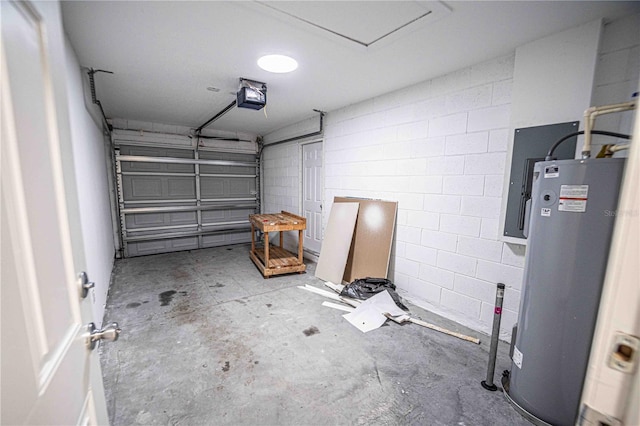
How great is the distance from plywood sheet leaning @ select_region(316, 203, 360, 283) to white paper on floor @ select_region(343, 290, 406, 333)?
776 millimetres

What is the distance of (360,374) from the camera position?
199cm

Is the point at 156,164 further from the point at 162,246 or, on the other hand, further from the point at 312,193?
the point at 312,193

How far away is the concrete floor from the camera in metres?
1.65

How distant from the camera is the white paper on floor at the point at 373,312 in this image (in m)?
2.64

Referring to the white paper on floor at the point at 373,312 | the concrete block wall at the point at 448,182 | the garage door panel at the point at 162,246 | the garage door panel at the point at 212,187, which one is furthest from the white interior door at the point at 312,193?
the garage door panel at the point at 162,246

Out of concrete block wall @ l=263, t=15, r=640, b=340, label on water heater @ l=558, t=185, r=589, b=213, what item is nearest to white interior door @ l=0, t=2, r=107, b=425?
label on water heater @ l=558, t=185, r=589, b=213

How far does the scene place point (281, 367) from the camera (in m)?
2.06

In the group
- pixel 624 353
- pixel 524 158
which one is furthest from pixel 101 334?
pixel 524 158

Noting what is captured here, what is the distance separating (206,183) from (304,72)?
397 cm

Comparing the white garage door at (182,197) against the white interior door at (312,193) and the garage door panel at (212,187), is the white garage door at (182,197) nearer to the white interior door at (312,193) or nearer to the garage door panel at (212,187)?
the garage door panel at (212,187)

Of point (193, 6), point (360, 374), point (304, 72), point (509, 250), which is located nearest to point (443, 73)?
point (304, 72)

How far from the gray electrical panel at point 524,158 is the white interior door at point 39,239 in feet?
8.51

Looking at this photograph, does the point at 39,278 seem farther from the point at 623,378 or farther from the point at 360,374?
the point at 360,374

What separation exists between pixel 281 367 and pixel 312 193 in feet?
10.2
